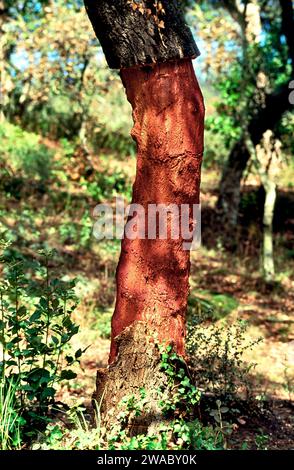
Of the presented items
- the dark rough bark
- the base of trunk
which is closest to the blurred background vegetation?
the base of trunk

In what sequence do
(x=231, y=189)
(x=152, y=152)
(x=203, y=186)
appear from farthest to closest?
1. (x=203, y=186)
2. (x=231, y=189)
3. (x=152, y=152)

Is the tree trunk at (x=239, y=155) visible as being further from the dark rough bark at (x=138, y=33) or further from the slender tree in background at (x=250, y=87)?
the dark rough bark at (x=138, y=33)

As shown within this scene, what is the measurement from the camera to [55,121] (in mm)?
15719

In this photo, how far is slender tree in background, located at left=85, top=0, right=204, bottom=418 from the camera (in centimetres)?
373

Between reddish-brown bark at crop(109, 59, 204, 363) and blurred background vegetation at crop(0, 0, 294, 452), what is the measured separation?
3.31m

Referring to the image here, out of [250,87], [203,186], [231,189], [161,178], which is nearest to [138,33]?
[161,178]

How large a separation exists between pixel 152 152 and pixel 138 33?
0.69m

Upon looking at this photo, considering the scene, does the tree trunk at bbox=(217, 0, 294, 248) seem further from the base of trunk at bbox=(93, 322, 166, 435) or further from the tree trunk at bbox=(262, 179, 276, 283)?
the base of trunk at bbox=(93, 322, 166, 435)

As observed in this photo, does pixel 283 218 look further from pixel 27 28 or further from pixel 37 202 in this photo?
pixel 27 28

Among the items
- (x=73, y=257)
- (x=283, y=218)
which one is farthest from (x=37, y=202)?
(x=283, y=218)

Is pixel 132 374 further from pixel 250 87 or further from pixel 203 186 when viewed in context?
pixel 203 186

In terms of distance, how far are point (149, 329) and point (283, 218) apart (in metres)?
10.7

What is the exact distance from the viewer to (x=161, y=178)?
150 inches
